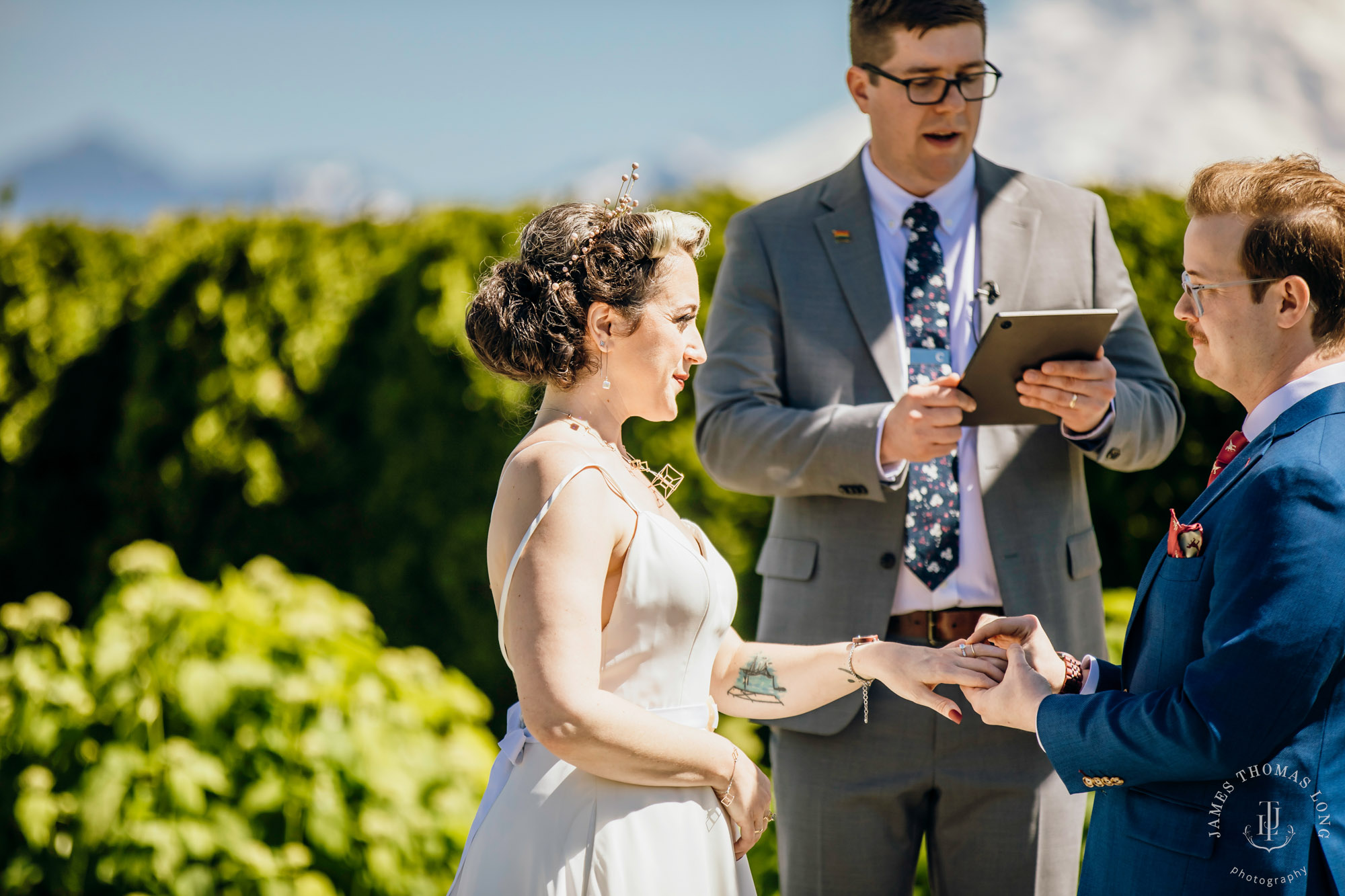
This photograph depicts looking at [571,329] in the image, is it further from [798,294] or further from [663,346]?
[798,294]

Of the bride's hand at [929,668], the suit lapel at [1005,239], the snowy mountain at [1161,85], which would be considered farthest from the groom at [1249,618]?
the snowy mountain at [1161,85]

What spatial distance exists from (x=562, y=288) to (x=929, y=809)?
159cm

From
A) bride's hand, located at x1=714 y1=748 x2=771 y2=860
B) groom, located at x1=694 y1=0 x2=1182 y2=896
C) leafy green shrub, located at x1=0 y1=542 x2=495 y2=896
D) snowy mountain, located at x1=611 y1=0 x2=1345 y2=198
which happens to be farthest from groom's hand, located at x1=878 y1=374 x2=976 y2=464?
snowy mountain, located at x1=611 y1=0 x2=1345 y2=198

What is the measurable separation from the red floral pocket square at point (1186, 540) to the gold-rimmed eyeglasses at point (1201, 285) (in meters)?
0.35

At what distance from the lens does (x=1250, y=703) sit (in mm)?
1539

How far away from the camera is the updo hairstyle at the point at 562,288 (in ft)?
6.53

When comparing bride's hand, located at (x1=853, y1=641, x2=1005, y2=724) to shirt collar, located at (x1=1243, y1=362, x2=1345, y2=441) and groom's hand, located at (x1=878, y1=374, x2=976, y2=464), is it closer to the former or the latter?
groom's hand, located at (x1=878, y1=374, x2=976, y2=464)

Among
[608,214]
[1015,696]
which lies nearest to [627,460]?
[608,214]

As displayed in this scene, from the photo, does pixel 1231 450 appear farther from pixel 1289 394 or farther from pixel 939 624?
pixel 939 624

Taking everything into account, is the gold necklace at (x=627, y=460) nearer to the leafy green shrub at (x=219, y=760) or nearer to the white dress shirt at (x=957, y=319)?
the white dress shirt at (x=957, y=319)

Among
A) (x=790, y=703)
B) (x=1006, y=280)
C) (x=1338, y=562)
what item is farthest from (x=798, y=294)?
(x=1338, y=562)

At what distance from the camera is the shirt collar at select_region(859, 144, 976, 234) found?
2.80 meters

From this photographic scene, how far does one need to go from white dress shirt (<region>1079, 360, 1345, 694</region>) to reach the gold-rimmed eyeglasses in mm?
165

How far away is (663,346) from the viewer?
2.05 meters
